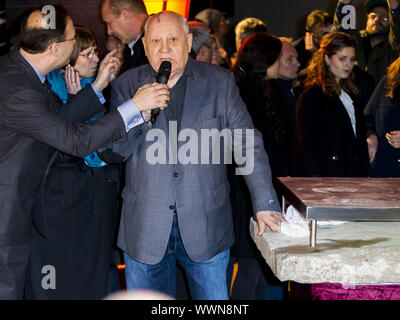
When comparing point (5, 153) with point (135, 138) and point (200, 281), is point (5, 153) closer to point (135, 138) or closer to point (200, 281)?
point (135, 138)

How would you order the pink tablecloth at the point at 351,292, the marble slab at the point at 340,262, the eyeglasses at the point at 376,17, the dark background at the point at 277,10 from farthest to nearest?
the dark background at the point at 277,10 → the eyeglasses at the point at 376,17 → the pink tablecloth at the point at 351,292 → the marble slab at the point at 340,262

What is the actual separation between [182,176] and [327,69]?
188 centimetres

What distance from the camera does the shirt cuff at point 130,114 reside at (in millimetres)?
2074

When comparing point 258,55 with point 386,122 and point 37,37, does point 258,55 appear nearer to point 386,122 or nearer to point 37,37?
point 386,122

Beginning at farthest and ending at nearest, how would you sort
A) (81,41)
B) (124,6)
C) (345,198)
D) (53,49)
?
(124,6) → (81,41) → (53,49) → (345,198)

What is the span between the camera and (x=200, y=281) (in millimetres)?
2176

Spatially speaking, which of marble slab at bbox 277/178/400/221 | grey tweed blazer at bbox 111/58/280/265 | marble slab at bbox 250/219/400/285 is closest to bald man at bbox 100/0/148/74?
grey tweed blazer at bbox 111/58/280/265

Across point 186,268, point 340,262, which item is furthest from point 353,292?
point 186,268

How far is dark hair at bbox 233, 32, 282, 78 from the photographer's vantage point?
326 centimetres

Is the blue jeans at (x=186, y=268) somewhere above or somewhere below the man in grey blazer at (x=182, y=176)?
below

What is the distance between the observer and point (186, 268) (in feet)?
7.25

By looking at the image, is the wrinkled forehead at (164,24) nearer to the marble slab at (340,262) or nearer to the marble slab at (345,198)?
the marble slab at (345,198)

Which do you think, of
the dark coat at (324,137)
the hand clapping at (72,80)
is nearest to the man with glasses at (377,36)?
the dark coat at (324,137)

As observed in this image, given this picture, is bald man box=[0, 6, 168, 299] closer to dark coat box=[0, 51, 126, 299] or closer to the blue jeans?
dark coat box=[0, 51, 126, 299]
